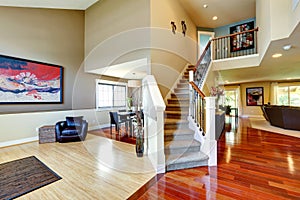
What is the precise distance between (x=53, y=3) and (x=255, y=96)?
11393 mm

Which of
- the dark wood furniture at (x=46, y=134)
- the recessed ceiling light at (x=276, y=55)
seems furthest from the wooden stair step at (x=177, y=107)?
the dark wood furniture at (x=46, y=134)

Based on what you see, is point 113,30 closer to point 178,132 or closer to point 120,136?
point 120,136

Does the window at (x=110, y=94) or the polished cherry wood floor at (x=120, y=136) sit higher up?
the window at (x=110, y=94)

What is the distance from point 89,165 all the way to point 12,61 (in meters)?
3.77

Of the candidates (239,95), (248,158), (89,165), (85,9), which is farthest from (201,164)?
(239,95)

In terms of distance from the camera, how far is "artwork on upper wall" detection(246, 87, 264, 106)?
9.84m

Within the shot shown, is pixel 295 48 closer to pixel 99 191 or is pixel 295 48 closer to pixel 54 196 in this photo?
pixel 99 191

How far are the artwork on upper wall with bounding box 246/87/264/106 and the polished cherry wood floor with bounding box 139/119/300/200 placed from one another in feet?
24.4

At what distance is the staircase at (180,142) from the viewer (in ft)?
8.89

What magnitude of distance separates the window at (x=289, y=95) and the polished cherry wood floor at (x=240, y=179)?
7.84m

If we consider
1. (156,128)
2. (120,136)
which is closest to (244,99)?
(120,136)

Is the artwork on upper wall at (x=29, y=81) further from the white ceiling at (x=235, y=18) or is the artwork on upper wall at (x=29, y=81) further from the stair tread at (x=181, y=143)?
the white ceiling at (x=235, y=18)

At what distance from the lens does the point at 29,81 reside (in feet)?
15.2

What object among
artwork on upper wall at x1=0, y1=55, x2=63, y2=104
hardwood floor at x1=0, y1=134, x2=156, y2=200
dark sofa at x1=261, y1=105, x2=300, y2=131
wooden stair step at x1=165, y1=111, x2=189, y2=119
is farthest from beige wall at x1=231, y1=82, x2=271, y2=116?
artwork on upper wall at x1=0, y1=55, x2=63, y2=104
